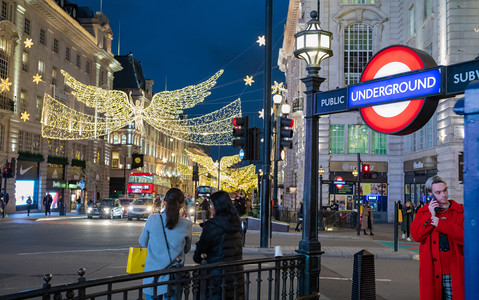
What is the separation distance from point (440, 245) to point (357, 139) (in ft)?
121

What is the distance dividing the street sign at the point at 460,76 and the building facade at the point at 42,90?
3396 centimetres

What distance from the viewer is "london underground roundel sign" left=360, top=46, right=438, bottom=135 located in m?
5.39

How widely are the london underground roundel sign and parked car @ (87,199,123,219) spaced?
1384 inches

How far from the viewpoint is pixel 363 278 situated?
279 inches

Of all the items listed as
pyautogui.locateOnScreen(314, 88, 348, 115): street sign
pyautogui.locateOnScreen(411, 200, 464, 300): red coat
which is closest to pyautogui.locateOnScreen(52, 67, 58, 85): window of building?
pyautogui.locateOnScreen(314, 88, 348, 115): street sign

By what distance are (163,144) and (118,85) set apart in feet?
64.5

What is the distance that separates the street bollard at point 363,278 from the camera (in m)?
7.05

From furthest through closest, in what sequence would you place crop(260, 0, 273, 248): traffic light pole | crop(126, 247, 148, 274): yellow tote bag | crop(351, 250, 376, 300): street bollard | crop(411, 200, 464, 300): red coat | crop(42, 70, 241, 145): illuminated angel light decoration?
crop(42, 70, 241, 145): illuminated angel light decoration, crop(260, 0, 273, 248): traffic light pole, crop(351, 250, 376, 300): street bollard, crop(126, 247, 148, 274): yellow tote bag, crop(411, 200, 464, 300): red coat

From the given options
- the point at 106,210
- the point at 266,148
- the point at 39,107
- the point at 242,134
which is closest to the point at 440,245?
the point at 242,134

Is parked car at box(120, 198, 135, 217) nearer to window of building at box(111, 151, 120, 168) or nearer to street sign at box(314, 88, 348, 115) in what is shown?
window of building at box(111, 151, 120, 168)

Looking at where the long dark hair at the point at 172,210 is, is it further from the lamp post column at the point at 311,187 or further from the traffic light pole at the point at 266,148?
the traffic light pole at the point at 266,148

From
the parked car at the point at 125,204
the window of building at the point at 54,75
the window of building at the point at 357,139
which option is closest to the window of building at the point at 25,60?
the window of building at the point at 54,75

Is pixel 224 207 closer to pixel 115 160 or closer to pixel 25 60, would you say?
pixel 25 60

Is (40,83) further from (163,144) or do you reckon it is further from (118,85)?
Result: (163,144)
